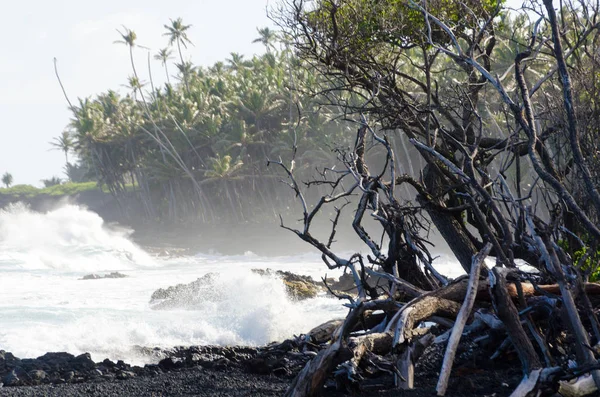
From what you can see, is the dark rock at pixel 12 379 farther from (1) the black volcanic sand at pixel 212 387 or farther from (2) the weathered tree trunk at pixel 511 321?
(2) the weathered tree trunk at pixel 511 321

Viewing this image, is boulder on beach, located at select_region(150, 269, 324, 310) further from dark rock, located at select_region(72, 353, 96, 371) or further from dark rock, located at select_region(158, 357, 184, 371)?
dark rock, located at select_region(158, 357, 184, 371)

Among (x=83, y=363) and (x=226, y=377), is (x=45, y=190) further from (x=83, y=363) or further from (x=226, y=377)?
(x=226, y=377)

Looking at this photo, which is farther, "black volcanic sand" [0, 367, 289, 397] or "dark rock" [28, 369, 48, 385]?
"dark rock" [28, 369, 48, 385]

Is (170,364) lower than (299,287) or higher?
higher

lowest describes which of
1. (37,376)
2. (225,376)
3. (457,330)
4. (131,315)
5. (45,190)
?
(131,315)

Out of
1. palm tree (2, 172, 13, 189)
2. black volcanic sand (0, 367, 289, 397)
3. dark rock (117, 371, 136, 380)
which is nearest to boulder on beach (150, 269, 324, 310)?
dark rock (117, 371, 136, 380)

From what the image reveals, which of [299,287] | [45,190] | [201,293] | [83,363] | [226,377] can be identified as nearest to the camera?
[226,377]

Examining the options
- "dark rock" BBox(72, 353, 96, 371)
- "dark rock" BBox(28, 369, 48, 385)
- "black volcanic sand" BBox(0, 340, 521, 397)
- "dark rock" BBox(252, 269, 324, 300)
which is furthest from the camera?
"dark rock" BBox(252, 269, 324, 300)

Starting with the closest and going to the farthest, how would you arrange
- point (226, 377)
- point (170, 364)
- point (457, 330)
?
1. point (457, 330)
2. point (226, 377)
3. point (170, 364)

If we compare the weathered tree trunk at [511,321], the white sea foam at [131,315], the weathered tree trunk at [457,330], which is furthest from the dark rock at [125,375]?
the weathered tree trunk at [511,321]

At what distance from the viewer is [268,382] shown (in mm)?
6453

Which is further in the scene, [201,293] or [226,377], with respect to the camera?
[201,293]

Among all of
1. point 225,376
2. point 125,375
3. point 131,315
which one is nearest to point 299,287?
point 131,315

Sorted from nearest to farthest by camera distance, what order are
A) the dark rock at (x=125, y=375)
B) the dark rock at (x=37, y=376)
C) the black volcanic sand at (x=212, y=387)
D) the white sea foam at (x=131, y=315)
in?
the black volcanic sand at (x=212, y=387) < the dark rock at (x=125, y=375) < the dark rock at (x=37, y=376) < the white sea foam at (x=131, y=315)
